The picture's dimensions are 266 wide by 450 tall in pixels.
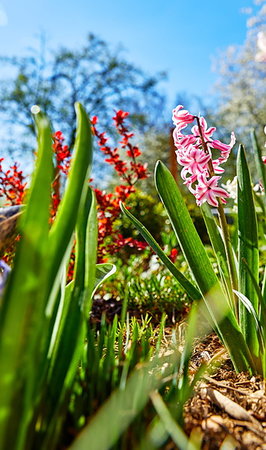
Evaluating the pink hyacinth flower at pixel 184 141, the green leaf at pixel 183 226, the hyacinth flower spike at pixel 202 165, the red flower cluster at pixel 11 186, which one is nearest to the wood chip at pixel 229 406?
the green leaf at pixel 183 226

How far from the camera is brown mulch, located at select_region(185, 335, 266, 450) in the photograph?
0.88 m

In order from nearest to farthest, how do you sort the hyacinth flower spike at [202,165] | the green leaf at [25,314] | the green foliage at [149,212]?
the green leaf at [25,314] < the hyacinth flower spike at [202,165] < the green foliage at [149,212]

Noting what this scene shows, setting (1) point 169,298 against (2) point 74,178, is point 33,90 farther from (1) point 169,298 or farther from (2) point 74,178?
(2) point 74,178

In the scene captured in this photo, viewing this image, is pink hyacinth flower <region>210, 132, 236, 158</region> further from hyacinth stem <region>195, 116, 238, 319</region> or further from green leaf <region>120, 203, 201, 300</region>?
green leaf <region>120, 203, 201, 300</region>

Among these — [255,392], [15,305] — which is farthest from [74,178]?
[255,392]

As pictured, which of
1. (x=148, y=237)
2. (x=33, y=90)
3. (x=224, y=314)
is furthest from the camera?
(x=33, y=90)

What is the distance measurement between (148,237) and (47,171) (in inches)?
33.7

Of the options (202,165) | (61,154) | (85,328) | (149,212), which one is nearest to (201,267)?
(202,165)

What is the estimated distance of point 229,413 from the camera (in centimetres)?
103

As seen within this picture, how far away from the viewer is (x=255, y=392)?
1169 mm

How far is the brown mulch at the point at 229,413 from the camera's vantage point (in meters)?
0.88

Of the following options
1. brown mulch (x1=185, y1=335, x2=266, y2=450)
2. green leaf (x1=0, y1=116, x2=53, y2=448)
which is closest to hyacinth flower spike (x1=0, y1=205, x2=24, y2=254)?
green leaf (x1=0, y1=116, x2=53, y2=448)

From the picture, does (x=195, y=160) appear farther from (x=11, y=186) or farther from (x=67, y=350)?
(x=11, y=186)

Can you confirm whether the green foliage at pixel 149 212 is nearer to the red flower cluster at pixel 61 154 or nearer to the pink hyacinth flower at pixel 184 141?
the red flower cluster at pixel 61 154
